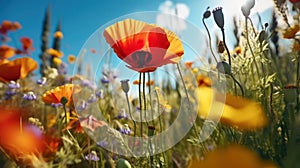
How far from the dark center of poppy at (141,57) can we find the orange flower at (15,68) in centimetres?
39

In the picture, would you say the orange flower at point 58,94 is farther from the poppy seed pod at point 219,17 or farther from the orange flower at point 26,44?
the orange flower at point 26,44

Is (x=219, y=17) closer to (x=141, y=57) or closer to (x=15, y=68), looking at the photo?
(x=141, y=57)

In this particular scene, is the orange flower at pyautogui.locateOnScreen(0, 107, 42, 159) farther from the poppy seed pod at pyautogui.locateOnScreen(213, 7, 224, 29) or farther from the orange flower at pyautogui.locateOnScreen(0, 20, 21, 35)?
the orange flower at pyautogui.locateOnScreen(0, 20, 21, 35)

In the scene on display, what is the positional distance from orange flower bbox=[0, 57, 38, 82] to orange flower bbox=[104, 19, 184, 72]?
0.35m

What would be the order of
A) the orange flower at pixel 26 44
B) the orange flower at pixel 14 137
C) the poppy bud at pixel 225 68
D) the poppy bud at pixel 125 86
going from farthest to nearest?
the orange flower at pixel 26 44 → the poppy bud at pixel 125 86 → the poppy bud at pixel 225 68 → the orange flower at pixel 14 137

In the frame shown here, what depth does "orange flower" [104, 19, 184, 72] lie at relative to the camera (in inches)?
21.0

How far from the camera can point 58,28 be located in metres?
4.26

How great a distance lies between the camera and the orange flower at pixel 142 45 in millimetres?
534

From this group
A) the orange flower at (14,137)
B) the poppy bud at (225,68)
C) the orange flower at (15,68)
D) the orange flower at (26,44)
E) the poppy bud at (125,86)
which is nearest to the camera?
the orange flower at (14,137)

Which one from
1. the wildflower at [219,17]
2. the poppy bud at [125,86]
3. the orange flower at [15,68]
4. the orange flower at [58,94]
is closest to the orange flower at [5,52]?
the orange flower at [15,68]

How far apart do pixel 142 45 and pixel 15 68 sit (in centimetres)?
41

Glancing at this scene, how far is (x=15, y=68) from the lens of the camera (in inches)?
33.1

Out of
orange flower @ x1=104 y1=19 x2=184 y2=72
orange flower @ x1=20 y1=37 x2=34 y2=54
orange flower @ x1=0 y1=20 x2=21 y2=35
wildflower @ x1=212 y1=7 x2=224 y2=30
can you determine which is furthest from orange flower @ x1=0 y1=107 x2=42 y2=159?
orange flower @ x1=0 y1=20 x2=21 y2=35

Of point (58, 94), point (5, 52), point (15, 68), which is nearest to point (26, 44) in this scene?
point (5, 52)
